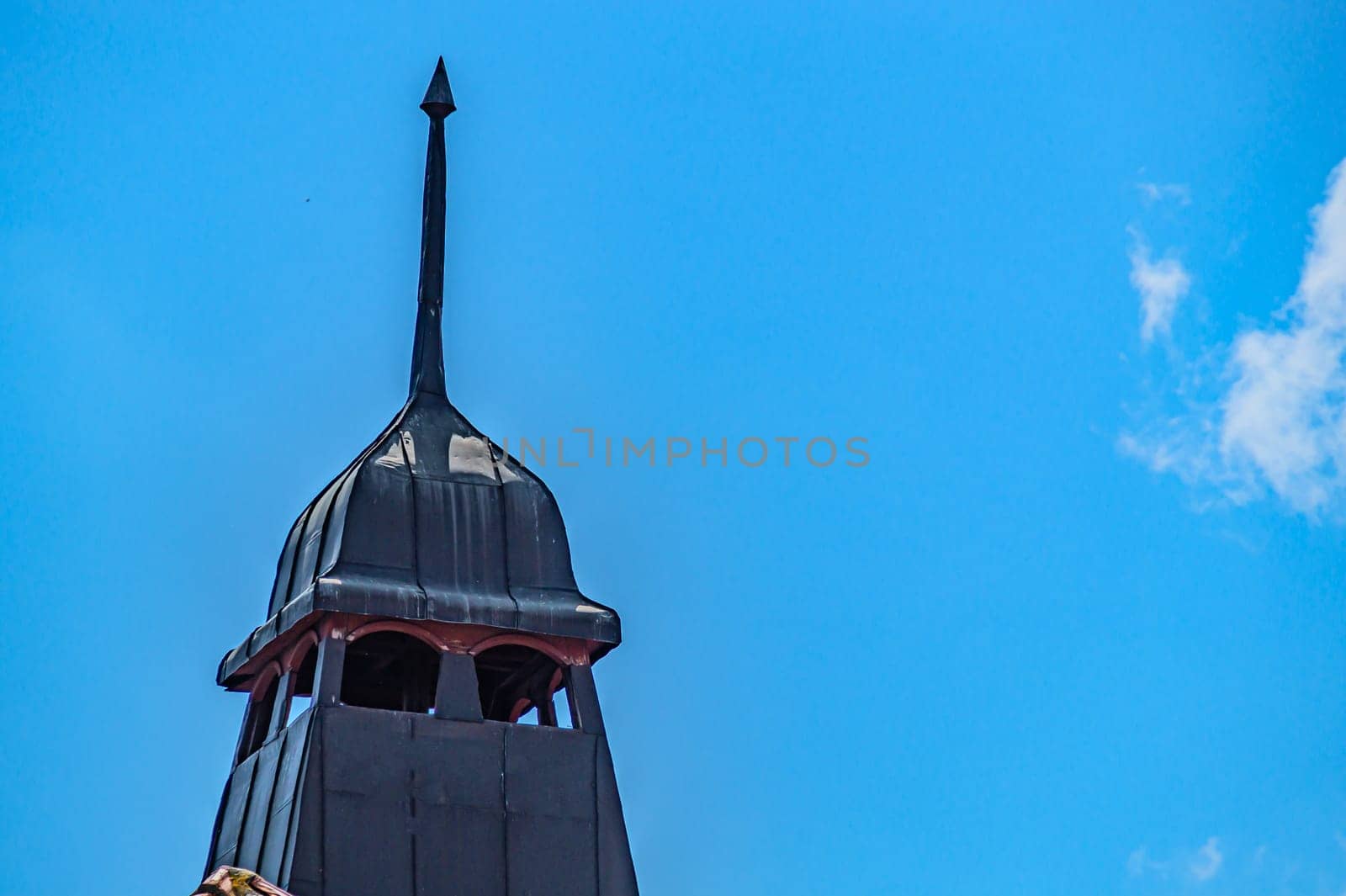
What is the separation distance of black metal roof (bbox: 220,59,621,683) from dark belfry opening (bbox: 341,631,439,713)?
1446mm

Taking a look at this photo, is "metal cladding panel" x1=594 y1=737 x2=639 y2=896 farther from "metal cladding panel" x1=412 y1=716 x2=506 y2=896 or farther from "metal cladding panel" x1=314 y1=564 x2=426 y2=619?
"metal cladding panel" x1=314 y1=564 x2=426 y2=619

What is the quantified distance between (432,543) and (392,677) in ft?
7.89

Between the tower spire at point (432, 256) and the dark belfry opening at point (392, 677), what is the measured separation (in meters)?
3.22

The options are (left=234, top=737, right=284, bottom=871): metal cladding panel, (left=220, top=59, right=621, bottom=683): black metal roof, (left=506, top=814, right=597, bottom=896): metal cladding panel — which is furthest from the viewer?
(left=220, top=59, right=621, bottom=683): black metal roof

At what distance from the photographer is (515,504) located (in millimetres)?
30203

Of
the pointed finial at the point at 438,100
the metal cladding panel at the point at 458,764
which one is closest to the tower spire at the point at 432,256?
the pointed finial at the point at 438,100

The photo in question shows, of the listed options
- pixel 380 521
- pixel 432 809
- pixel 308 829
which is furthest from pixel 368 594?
pixel 308 829

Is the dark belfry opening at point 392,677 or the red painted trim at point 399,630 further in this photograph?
the dark belfry opening at point 392,677

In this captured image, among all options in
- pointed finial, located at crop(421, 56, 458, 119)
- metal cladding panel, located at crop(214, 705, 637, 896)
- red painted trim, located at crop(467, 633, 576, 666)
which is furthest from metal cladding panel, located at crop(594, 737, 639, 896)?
pointed finial, located at crop(421, 56, 458, 119)

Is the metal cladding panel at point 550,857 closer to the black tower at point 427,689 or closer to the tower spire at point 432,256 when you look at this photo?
the black tower at point 427,689

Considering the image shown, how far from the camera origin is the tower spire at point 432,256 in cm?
3134

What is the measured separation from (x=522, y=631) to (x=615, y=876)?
A: 3030 mm

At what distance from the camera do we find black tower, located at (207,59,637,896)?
27312mm

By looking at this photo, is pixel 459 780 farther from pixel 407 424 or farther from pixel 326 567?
pixel 407 424
